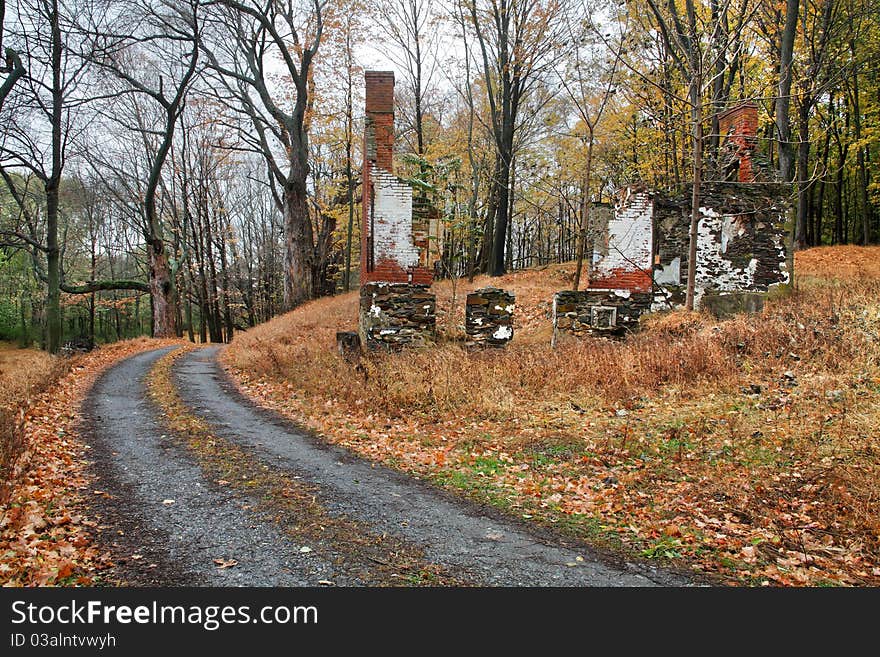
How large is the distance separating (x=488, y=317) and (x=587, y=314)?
7.32ft

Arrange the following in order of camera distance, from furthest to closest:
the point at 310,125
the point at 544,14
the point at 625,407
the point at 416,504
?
the point at 310,125 < the point at 544,14 < the point at 625,407 < the point at 416,504

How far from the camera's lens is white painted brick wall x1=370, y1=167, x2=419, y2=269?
12.0 meters

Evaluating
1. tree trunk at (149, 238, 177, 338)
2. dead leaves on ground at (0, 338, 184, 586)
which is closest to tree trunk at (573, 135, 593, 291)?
dead leaves on ground at (0, 338, 184, 586)

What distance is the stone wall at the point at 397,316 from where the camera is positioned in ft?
39.5

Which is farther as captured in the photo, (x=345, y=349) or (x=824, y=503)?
(x=345, y=349)

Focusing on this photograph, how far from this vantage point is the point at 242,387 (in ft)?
38.7

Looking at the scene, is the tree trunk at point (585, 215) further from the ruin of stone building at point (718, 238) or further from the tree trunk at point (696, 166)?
the tree trunk at point (696, 166)

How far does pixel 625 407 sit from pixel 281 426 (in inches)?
207

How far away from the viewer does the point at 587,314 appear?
12.0m

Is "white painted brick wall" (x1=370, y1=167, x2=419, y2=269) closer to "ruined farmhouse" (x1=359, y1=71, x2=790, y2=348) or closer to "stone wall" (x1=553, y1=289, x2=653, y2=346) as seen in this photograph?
"ruined farmhouse" (x1=359, y1=71, x2=790, y2=348)

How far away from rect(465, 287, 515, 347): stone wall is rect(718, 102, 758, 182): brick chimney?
771 centimetres

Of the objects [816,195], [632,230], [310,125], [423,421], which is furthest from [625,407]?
[816,195]

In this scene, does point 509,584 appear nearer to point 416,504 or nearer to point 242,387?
point 416,504

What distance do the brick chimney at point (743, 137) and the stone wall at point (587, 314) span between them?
5.66 m
